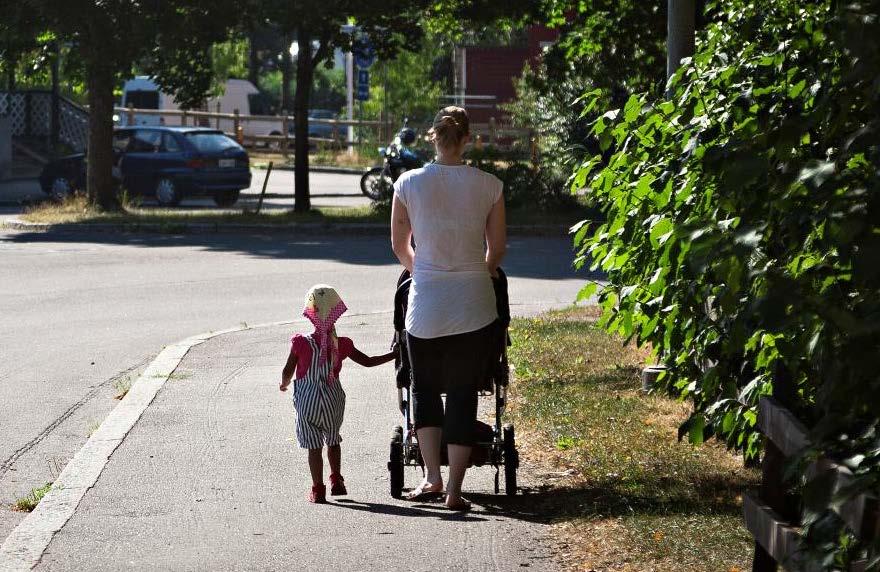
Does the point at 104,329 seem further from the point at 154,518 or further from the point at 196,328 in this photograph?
the point at 154,518

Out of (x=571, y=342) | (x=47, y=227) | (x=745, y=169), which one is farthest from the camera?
(x=47, y=227)

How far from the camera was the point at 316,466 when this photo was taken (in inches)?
259

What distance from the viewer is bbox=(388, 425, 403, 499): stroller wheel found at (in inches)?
261

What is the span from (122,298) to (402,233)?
30.1ft

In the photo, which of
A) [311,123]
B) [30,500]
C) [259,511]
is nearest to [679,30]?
[259,511]

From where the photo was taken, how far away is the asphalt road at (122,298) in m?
9.16

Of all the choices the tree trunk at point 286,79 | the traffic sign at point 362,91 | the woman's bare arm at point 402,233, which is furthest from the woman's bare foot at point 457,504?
the tree trunk at point 286,79

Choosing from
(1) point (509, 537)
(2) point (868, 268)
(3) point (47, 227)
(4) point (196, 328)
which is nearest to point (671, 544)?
(1) point (509, 537)

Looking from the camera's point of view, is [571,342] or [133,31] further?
[133,31]

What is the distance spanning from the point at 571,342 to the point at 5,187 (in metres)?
26.5

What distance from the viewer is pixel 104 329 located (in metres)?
13.0

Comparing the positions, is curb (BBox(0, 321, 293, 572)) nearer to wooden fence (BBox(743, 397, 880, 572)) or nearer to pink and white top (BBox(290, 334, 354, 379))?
pink and white top (BBox(290, 334, 354, 379))

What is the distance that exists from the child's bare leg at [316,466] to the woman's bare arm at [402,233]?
934 mm

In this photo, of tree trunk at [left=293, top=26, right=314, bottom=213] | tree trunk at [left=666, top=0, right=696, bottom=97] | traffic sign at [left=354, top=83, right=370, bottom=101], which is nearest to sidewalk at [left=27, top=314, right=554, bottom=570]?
tree trunk at [left=666, top=0, right=696, bottom=97]
